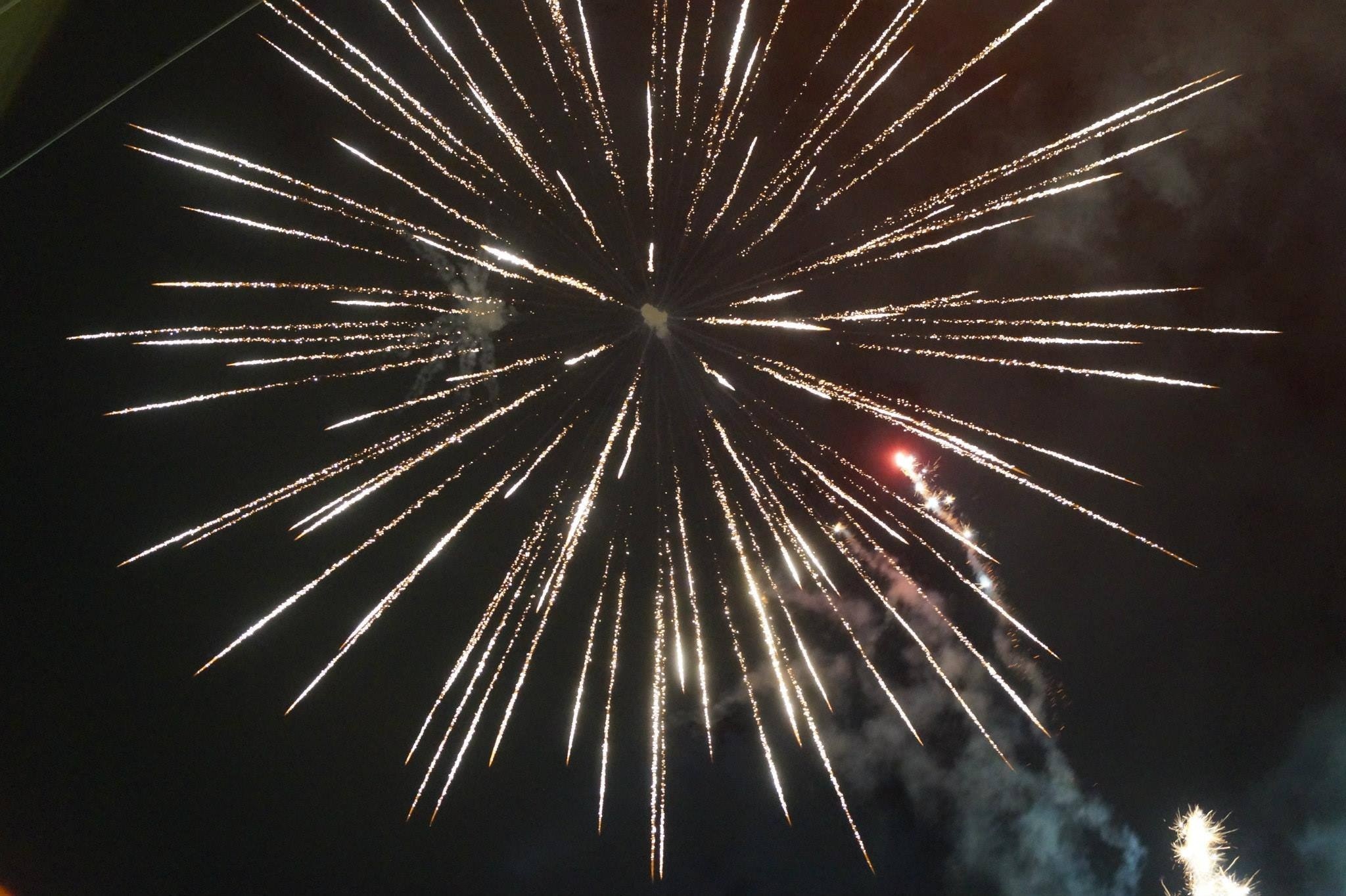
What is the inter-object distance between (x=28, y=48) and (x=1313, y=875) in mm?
26766

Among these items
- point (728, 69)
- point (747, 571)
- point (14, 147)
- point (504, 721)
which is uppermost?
point (728, 69)

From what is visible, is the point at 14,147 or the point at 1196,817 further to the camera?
the point at 1196,817

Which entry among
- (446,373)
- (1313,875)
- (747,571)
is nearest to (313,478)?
(446,373)

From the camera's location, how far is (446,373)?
14.3 m

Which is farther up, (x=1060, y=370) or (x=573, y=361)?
(x=573, y=361)

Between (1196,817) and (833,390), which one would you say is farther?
(1196,817)

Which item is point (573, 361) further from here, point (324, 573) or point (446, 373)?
point (324, 573)

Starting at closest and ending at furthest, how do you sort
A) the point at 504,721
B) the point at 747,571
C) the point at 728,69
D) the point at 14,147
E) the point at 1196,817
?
the point at 14,147 < the point at 728,69 < the point at 747,571 < the point at 504,721 < the point at 1196,817

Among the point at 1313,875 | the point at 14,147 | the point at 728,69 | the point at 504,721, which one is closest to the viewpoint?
the point at 14,147

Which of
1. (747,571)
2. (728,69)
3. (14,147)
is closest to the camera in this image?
(14,147)

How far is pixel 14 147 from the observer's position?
→ 7660mm

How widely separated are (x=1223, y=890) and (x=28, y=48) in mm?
24501

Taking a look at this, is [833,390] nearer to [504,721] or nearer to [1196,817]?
[504,721]

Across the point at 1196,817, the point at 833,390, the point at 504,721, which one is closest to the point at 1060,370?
the point at 833,390
